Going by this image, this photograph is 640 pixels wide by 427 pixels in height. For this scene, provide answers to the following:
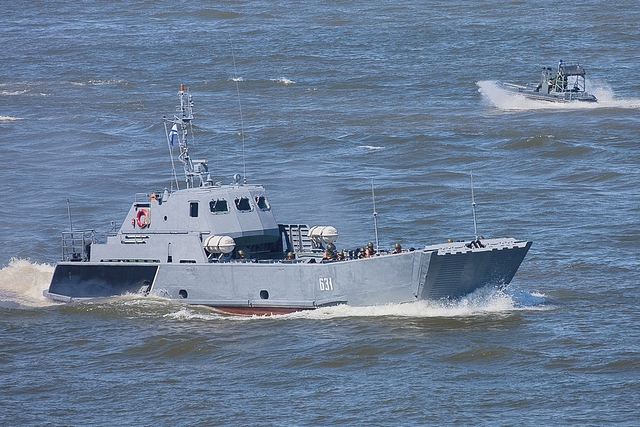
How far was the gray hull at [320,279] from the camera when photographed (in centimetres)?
2791

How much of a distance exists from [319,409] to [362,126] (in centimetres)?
3760

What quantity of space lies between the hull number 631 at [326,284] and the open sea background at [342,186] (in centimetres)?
69

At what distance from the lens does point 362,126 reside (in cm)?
5959

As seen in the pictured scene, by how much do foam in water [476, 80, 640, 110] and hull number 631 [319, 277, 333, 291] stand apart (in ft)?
124

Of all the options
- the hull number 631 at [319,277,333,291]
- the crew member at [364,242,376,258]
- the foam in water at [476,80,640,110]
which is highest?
the foam in water at [476,80,640,110]

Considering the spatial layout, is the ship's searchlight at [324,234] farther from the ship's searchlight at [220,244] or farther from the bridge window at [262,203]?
the ship's searchlight at [220,244]

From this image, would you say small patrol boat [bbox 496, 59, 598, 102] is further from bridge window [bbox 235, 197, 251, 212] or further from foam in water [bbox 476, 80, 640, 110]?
bridge window [bbox 235, 197, 251, 212]

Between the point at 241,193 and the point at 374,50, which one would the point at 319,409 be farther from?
the point at 374,50

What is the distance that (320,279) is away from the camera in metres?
29.0

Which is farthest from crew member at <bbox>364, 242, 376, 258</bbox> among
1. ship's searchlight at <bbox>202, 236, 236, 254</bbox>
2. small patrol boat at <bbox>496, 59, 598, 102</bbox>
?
small patrol boat at <bbox>496, 59, 598, 102</bbox>

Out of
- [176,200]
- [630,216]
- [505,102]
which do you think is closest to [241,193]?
[176,200]

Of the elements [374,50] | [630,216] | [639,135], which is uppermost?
[374,50]

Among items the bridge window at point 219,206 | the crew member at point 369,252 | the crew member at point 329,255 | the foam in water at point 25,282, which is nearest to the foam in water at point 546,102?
the foam in water at point 25,282

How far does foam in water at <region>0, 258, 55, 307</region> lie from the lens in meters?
34.1
